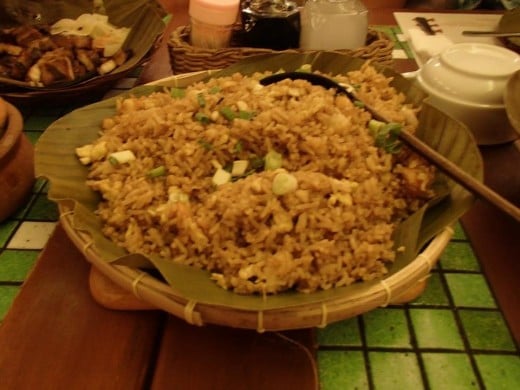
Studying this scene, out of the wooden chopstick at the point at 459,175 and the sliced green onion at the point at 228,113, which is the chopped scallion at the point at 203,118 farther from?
the wooden chopstick at the point at 459,175

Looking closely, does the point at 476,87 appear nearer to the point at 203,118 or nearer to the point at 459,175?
the point at 459,175

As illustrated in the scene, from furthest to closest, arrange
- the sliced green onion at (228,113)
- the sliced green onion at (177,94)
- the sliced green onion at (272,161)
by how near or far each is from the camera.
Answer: the sliced green onion at (177,94)
the sliced green onion at (228,113)
the sliced green onion at (272,161)

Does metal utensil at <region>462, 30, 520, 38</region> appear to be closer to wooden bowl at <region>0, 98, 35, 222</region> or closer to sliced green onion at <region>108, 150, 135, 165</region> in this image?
sliced green onion at <region>108, 150, 135, 165</region>

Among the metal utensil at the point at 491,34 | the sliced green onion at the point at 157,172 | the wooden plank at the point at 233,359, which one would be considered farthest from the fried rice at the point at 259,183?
the metal utensil at the point at 491,34

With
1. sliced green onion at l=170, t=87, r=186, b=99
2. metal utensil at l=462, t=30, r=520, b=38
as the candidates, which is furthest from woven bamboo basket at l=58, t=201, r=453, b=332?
metal utensil at l=462, t=30, r=520, b=38

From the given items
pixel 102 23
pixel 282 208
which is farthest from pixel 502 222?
pixel 102 23
